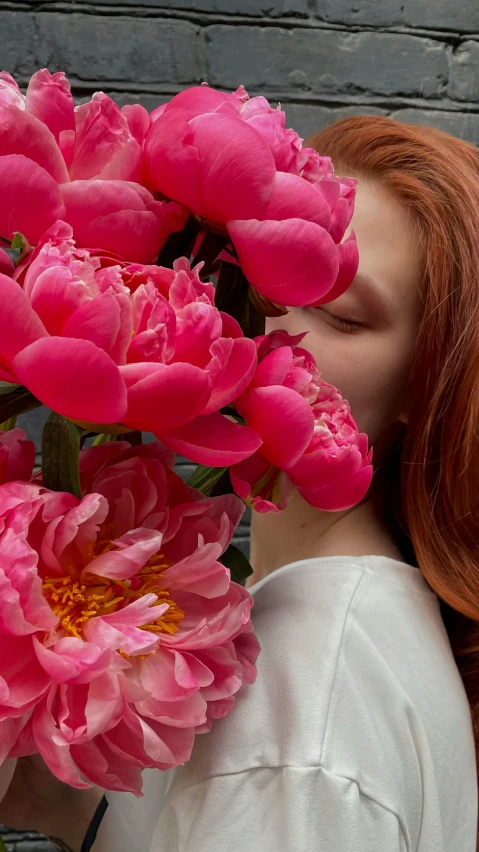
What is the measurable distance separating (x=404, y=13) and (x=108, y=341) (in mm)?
976

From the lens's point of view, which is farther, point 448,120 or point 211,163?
point 448,120

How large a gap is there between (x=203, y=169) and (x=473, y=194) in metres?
0.51

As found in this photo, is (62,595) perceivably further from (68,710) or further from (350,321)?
(350,321)

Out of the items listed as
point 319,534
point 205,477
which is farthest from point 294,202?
point 319,534

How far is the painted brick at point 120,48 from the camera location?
90cm

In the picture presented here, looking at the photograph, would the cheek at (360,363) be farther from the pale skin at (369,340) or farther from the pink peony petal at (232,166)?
the pink peony petal at (232,166)

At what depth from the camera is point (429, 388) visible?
0.67 metres

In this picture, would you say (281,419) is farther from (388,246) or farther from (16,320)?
(388,246)

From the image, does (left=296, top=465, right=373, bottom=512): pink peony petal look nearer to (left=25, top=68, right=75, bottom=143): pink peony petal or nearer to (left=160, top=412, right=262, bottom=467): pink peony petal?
(left=160, top=412, right=262, bottom=467): pink peony petal

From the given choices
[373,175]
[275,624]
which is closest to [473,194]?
[373,175]

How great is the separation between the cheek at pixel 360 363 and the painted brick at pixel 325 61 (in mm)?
490

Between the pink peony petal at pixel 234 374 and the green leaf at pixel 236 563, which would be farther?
the green leaf at pixel 236 563

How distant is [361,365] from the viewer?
0.63m

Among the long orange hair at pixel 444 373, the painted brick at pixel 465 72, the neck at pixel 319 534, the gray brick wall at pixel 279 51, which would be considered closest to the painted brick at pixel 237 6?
the gray brick wall at pixel 279 51
